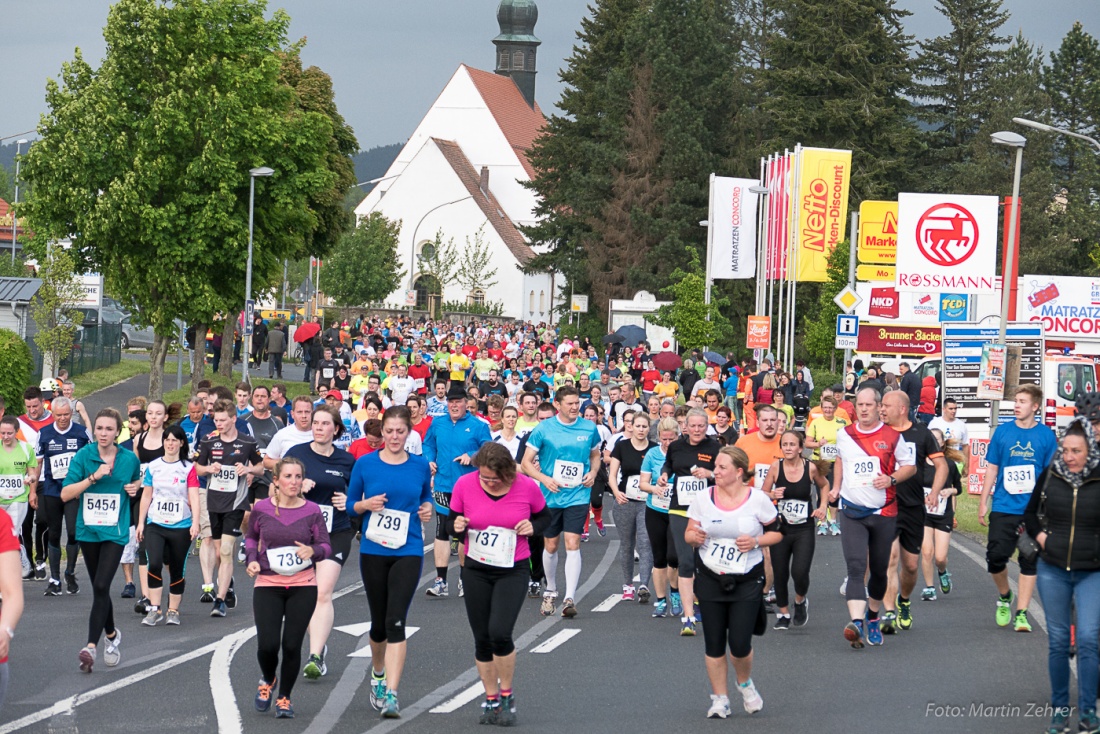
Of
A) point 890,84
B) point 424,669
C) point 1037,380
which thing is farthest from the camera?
point 890,84

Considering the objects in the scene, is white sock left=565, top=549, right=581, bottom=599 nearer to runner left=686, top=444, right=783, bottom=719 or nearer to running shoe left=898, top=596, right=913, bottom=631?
running shoe left=898, top=596, right=913, bottom=631

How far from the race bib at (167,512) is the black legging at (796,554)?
461 cm

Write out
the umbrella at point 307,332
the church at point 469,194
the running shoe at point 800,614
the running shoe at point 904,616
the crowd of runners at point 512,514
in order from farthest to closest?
1. the church at point 469,194
2. the umbrella at point 307,332
3. the running shoe at point 800,614
4. the running shoe at point 904,616
5. the crowd of runners at point 512,514

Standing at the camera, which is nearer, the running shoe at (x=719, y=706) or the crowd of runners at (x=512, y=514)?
the crowd of runners at (x=512, y=514)

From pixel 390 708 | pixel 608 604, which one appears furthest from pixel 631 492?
pixel 390 708

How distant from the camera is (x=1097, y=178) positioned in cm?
7912

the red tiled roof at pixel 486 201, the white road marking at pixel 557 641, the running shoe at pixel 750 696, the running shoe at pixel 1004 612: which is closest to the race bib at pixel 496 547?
the running shoe at pixel 750 696

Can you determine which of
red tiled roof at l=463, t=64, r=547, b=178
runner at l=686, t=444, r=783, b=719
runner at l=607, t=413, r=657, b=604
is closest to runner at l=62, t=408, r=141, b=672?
runner at l=686, t=444, r=783, b=719

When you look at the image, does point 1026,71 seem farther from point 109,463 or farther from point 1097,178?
point 109,463

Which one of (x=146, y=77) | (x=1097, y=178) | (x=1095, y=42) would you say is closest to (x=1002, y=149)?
(x=1097, y=178)

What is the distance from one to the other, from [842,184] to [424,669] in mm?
36281

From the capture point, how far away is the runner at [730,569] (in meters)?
9.18

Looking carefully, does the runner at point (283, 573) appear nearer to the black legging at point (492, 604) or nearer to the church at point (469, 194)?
the black legging at point (492, 604)

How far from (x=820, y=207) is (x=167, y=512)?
117 ft
